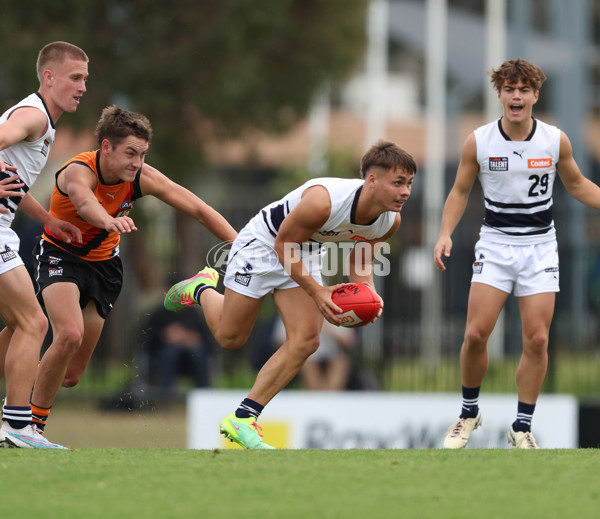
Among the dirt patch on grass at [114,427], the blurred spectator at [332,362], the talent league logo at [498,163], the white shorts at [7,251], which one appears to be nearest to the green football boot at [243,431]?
the white shorts at [7,251]

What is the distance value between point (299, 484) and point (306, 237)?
1996 mm

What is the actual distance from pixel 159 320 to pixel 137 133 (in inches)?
283

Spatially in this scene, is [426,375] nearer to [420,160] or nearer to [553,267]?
[553,267]

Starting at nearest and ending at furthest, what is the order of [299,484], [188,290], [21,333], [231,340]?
[299,484] → [21,333] → [231,340] → [188,290]

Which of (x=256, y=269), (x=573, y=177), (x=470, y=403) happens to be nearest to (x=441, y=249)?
(x=573, y=177)

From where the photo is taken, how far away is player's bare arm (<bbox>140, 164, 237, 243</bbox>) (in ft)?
24.2

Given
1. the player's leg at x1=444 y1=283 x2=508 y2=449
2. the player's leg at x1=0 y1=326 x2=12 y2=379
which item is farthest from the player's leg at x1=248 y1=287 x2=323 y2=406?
the player's leg at x1=0 y1=326 x2=12 y2=379

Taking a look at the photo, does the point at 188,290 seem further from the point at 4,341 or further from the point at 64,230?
the point at 4,341

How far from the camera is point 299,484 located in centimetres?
552

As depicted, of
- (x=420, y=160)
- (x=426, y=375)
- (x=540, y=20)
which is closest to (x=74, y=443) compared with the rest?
(x=426, y=375)

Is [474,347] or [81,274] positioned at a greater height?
[81,274]

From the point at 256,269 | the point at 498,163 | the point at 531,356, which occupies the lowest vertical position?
the point at 531,356

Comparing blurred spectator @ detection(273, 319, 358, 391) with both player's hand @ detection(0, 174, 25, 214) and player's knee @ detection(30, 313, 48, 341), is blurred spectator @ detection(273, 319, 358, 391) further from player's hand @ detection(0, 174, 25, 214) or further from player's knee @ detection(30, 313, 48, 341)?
player's hand @ detection(0, 174, 25, 214)

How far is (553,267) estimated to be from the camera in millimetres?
7379
